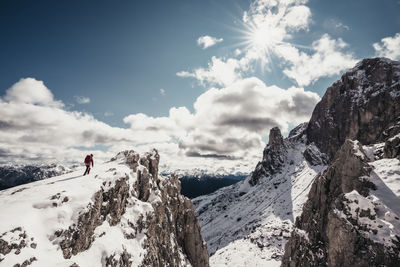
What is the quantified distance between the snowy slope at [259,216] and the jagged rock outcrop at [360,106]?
95.2 feet

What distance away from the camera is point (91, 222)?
808 inches

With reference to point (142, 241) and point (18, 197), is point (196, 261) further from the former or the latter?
point (18, 197)

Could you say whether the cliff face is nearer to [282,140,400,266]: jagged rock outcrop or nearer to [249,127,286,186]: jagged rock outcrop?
[282,140,400,266]: jagged rock outcrop

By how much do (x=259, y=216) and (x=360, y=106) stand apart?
101m

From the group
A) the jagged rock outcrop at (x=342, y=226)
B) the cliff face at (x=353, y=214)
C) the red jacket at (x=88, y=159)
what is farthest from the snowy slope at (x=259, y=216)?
the red jacket at (x=88, y=159)

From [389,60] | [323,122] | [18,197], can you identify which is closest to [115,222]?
[18,197]

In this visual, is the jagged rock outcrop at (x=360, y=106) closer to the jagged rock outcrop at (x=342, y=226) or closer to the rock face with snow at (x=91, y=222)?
the jagged rock outcrop at (x=342, y=226)

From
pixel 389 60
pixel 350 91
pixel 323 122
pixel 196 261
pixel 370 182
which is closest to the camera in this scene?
pixel 370 182

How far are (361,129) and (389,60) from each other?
46.4 m

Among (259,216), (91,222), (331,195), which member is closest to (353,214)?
(331,195)

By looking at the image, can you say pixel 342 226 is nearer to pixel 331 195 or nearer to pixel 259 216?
pixel 331 195

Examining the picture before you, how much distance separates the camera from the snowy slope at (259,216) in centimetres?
7488

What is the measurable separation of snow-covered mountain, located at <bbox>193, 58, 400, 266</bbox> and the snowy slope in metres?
0.56

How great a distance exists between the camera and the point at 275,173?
180625 mm
